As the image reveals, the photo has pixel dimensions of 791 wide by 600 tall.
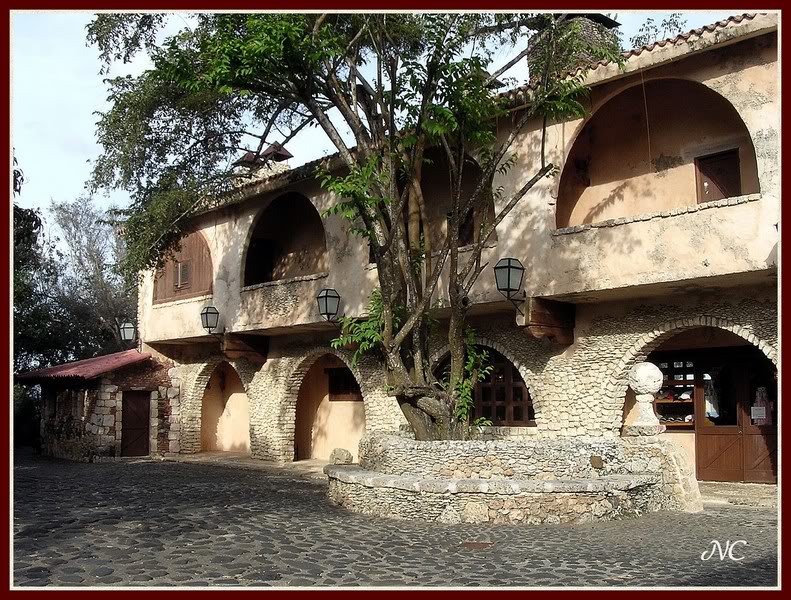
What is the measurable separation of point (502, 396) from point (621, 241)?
471cm

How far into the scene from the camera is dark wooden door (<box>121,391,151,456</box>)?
20.7 meters

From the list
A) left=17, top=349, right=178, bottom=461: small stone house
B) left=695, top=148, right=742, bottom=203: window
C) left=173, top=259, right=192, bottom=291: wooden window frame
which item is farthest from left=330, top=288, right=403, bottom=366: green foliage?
left=17, top=349, right=178, bottom=461: small stone house

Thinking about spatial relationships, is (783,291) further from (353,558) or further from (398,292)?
(398,292)

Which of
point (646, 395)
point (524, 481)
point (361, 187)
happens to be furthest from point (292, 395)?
point (524, 481)

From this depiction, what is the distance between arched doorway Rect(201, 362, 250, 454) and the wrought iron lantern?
11.1 m

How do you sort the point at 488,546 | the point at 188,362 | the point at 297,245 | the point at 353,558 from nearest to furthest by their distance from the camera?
the point at 353,558 → the point at 488,546 → the point at 297,245 → the point at 188,362

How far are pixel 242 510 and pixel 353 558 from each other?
11.3ft

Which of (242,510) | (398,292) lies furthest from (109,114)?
(242,510)

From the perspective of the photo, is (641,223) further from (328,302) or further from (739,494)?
(328,302)

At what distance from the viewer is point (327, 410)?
1942cm

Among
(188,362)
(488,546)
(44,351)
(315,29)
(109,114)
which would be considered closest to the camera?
(488,546)

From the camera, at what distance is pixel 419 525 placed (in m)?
9.52

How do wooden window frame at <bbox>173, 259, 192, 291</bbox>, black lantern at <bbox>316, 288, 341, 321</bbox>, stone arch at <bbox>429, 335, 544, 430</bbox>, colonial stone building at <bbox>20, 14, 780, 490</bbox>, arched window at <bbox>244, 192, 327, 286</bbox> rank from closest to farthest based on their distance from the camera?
1. colonial stone building at <bbox>20, 14, 780, 490</bbox>
2. stone arch at <bbox>429, 335, 544, 430</bbox>
3. black lantern at <bbox>316, 288, 341, 321</bbox>
4. arched window at <bbox>244, 192, 327, 286</bbox>
5. wooden window frame at <bbox>173, 259, 192, 291</bbox>

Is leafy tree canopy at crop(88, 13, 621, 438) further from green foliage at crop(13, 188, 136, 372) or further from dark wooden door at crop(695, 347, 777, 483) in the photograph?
green foliage at crop(13, 188, 136, 372)
